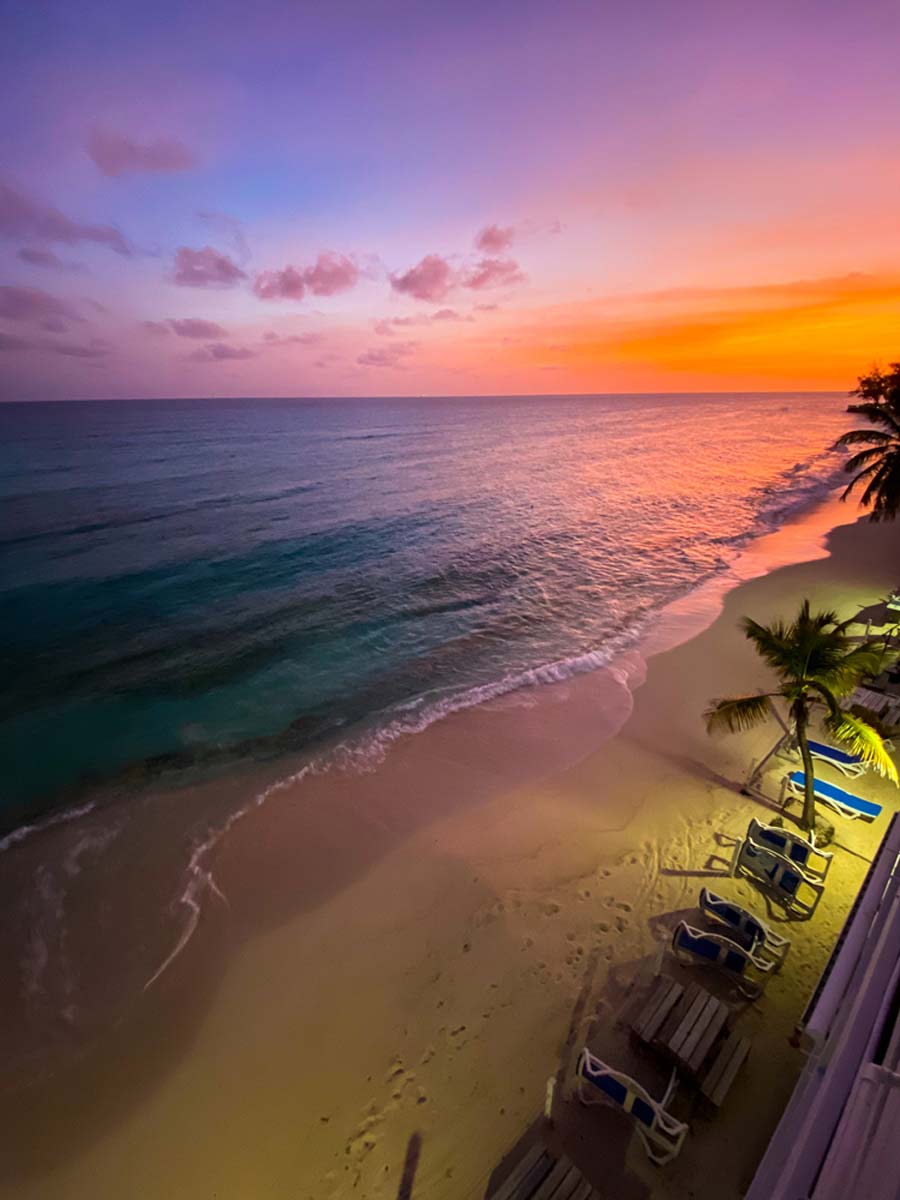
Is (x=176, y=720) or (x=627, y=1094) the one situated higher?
(x=627, y=1094)

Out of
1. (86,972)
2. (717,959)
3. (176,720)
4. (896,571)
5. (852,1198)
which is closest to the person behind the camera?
(852,1198)

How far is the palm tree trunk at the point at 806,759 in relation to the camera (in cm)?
1078

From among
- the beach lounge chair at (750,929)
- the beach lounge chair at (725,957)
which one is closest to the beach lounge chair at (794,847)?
the beach lounge chair at (750,929)

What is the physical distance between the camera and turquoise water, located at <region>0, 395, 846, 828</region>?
17469mm

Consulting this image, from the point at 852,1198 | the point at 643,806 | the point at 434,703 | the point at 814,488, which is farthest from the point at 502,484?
the point at 852,1198

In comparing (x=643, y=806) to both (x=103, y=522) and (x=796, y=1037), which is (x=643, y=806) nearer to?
(x=796, y=1037)

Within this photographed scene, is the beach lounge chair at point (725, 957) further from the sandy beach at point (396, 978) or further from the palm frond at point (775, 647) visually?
the palm frond at point (775, 647)

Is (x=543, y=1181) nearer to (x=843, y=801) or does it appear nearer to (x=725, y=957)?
(x=725, y=957)

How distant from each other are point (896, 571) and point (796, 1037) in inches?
1164

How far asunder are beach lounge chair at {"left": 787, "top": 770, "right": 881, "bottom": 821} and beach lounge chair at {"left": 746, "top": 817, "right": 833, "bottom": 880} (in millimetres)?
1430

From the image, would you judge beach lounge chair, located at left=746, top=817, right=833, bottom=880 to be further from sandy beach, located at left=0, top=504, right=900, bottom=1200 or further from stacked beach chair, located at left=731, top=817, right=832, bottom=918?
sandy beach, located at left=0, top=504, right=900, bottom=1200

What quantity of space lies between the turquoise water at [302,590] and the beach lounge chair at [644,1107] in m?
10.6

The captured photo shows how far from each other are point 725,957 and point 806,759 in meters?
4.33

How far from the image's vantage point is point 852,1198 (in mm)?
3691
